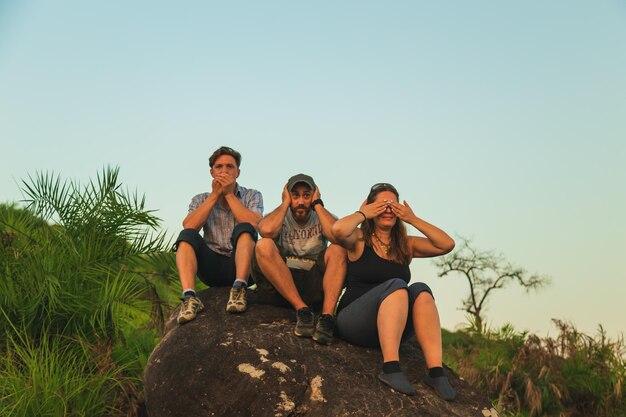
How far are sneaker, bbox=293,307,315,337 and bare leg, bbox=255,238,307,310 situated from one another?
0.20ft

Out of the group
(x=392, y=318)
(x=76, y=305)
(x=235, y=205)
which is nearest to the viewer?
(x=392, y=318)

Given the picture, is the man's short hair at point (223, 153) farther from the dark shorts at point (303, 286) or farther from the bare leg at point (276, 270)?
the bare leg at point (276, 270)

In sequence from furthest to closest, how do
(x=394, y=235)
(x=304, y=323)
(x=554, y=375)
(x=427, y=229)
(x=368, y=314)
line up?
(x=554, y=375) < (x=304, y=323) < (x=394, y=235) < (x=427, y=229) < (x=368, y=314)

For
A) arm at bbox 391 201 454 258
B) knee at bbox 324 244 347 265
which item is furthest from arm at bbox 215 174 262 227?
arm at bbox 391 201 454 258

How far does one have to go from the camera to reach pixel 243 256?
7.79 metres

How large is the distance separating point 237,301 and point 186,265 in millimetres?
673

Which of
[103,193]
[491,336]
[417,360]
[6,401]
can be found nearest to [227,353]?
[417,360]

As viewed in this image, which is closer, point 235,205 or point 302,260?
point 302,260

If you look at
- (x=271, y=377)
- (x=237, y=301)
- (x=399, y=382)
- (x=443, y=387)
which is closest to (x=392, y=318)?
(x=399, y=382)

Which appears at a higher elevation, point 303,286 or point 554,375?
point 303,286

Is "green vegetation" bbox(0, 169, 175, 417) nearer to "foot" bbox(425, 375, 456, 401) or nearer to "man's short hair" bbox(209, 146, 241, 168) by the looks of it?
"man's short hair" bbox(209, 146, 241, 168)

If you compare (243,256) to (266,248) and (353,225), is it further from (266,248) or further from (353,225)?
(353,225)

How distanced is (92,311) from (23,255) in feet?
5.69

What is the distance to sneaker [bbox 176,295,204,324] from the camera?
25.0 ft
